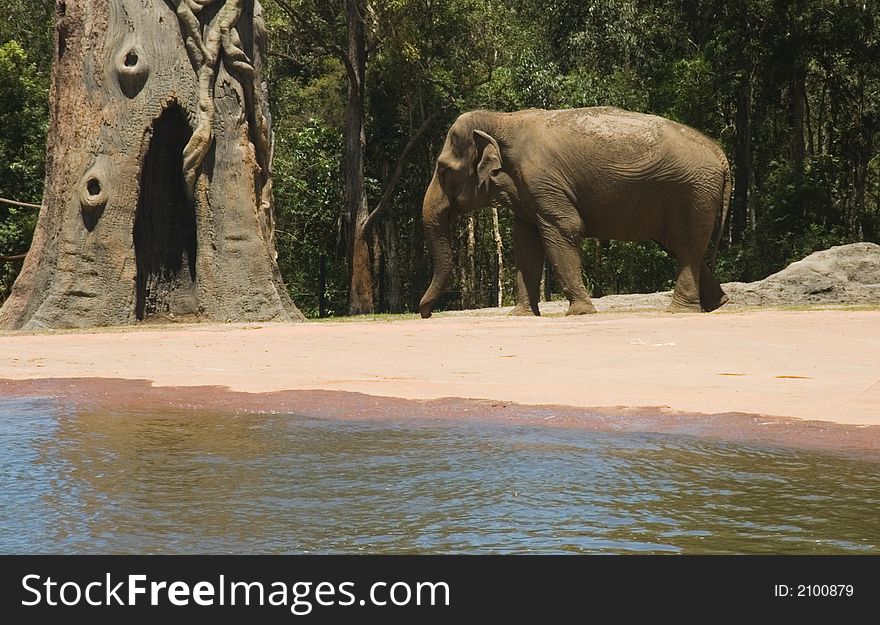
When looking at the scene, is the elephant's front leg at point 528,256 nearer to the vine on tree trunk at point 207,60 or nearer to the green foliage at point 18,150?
the vine on tree trunk at point 207,60

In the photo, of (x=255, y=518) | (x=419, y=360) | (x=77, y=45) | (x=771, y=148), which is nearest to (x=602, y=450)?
(x=255, y=518)

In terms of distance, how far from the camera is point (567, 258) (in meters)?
16.2

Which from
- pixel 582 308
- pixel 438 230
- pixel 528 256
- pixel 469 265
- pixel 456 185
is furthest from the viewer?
pixel 469 265

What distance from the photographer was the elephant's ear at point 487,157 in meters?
16.3

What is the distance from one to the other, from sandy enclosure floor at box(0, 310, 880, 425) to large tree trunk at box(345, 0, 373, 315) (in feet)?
42.4

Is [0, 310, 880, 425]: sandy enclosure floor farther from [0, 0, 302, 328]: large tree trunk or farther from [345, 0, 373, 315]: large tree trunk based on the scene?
[345, 0, 373, 315]: large tree trunk

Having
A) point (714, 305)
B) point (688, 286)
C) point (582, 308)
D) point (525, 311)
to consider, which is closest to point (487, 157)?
point (525, 311)

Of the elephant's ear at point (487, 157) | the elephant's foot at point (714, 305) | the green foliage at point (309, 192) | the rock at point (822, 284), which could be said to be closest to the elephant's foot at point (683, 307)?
the elephant's foot at point (714, 305)

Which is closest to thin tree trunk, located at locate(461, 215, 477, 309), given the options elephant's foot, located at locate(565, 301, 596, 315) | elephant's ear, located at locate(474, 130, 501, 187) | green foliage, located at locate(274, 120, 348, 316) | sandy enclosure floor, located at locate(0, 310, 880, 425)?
green foliage, located at locate(274, 120, 348, 316)

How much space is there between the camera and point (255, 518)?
4738 millimetres

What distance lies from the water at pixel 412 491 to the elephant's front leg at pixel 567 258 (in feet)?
29.8

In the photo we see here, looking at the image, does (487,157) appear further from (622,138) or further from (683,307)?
(683,307)

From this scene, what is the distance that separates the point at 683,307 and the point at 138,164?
277 inches

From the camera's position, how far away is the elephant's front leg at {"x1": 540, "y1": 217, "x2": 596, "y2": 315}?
1605cm
